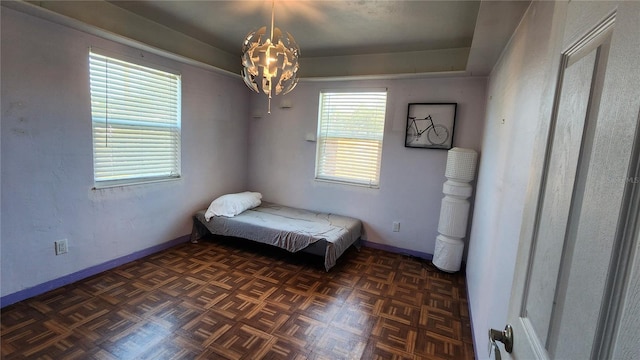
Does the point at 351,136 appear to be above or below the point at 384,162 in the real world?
above

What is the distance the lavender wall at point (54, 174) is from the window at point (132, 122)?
95 mm

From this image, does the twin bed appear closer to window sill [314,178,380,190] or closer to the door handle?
window sill [314,178,380,190]

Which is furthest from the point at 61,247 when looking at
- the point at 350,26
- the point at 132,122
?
the point at 350,26

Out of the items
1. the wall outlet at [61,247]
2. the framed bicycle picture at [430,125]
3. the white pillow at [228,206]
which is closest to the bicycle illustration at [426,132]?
the framed bicycle picture at [430,125]

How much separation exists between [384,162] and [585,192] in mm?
3143

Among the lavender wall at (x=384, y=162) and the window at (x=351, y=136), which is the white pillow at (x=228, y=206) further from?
the window at (x=351, y=136)

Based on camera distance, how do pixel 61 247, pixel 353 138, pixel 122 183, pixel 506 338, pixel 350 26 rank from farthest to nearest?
pixel 353 138, pixel 122 183, pixel 350 26, pixel 61 247, pixel 506 338

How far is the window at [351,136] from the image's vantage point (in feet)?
12.0

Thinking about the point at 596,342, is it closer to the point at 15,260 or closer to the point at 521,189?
the point at 521,189

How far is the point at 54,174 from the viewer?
237 cm

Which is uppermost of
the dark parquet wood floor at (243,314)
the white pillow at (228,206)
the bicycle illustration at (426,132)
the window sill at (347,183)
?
the bicycle illustration at (426,132)

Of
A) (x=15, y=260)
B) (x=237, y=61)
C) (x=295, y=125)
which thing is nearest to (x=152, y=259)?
(x=15, y=260)

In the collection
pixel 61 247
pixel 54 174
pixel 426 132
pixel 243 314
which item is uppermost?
pixel 426 132

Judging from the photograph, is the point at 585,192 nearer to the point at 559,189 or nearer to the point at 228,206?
the point at 559,189
